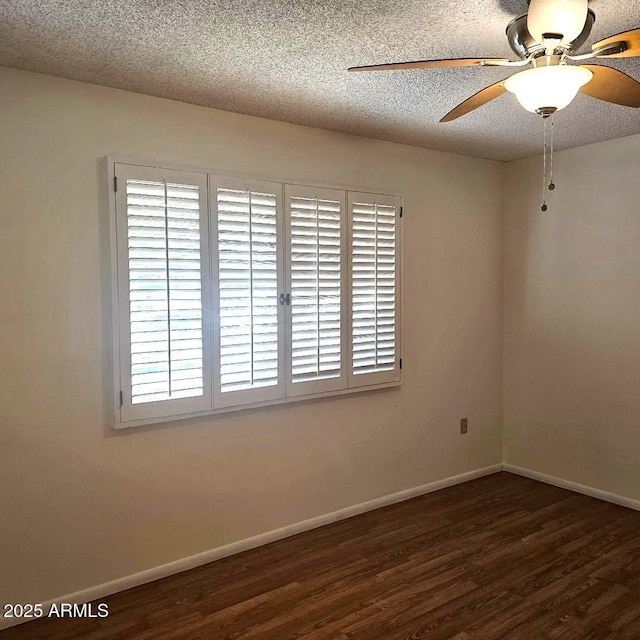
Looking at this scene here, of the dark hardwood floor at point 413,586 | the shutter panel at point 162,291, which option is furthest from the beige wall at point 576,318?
the shutter panel at point 162,291

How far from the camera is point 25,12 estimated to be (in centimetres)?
191

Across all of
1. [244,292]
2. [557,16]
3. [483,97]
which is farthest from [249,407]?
[557,16]

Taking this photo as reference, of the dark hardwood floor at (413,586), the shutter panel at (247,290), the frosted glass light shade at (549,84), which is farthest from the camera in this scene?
the shutter panel at (247,290)

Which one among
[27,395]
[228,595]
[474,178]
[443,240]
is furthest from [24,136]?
[474,178]

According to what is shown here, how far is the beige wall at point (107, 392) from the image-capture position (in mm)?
2496

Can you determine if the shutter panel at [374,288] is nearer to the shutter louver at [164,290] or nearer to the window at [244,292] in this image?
the window at [244,292]

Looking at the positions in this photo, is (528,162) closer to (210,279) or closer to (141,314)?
(210,279)

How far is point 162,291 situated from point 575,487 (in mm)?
3154

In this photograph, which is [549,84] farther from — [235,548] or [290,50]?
[235,548]

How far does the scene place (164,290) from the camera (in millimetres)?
2775

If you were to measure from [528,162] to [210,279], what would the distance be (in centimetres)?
265

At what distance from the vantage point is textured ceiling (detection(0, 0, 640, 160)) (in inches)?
75.5

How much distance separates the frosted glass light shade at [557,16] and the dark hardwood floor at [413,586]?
90.4 inches

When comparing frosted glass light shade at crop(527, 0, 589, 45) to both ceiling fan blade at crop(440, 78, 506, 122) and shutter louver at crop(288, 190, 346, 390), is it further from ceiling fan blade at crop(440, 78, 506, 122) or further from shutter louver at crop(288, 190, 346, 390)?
shutter louver at crop(288, 190, 346, 390)
